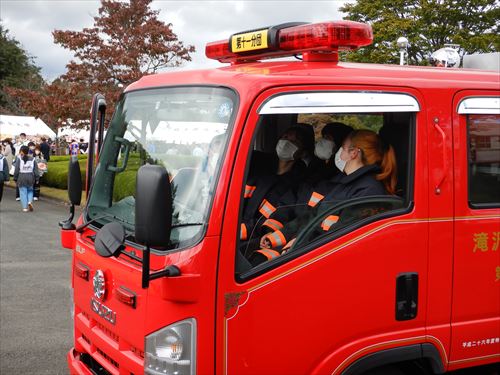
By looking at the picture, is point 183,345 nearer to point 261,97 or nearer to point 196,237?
point 196,237

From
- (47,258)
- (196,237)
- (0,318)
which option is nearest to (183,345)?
(196,237)

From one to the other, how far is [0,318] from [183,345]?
4.35 m

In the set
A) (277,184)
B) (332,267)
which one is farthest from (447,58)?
(332,267)

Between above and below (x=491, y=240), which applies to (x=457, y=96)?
above

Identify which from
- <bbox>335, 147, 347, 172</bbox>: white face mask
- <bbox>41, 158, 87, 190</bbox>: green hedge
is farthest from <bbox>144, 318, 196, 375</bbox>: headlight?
<bbox>41, 158, 87, 190</bbox>: green hedge

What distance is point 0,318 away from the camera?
6402 millimetres

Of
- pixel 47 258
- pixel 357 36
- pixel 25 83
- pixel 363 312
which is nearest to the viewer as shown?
pixel 363 312

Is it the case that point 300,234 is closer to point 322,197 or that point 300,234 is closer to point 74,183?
point 322,197

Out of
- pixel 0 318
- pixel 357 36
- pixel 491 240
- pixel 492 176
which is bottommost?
pixel 0 318

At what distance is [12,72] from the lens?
167 ft

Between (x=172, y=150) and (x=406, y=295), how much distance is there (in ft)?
4.75

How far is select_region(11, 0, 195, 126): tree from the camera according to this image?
68.8 ft

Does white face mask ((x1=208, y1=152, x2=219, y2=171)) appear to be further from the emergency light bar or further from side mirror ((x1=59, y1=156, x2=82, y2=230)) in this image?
side mirror ((x1=59, y1=156, x2=82, y2=230))

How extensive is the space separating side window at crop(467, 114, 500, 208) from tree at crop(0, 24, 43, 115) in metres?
50.0
